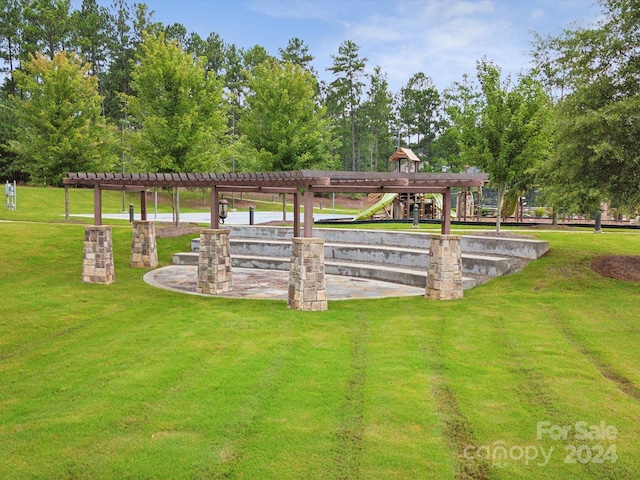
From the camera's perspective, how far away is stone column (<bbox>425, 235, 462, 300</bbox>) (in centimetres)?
1266

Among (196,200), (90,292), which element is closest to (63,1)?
(196,200)

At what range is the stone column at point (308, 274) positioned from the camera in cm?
1125

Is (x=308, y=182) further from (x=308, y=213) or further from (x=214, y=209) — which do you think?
(x=214, y=209)

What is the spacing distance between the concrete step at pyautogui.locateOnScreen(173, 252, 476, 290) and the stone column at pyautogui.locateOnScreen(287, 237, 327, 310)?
445cm

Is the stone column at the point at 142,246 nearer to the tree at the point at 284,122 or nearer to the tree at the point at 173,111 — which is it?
the tree at the point at 173,111

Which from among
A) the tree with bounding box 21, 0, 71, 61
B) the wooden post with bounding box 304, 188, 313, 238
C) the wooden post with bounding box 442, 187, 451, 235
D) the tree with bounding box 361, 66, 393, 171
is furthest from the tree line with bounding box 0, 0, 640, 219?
the tree with bounding box 361, 66, 393, 171

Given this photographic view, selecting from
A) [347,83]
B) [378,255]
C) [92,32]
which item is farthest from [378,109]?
[378,255]

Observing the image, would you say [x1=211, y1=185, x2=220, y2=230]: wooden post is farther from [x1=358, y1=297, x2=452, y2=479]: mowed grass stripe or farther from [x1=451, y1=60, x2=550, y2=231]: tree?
[x1=451, y1=60, x2=550, y2=231]: tree

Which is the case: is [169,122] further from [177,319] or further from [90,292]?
[177,319]

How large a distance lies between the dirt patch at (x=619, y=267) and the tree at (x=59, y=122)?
25.4 meters

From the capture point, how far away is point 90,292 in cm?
1354

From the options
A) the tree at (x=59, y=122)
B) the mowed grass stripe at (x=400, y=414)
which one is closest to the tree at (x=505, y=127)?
the mowed grass stripe at (x=400, y=414)

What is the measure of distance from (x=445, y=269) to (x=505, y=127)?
9.87 metres

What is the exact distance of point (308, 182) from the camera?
11.0 metres
